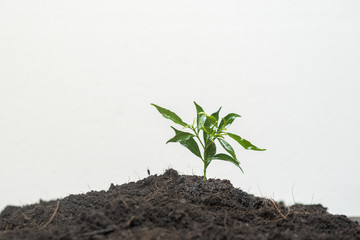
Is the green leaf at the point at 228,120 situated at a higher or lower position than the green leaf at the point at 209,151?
higher

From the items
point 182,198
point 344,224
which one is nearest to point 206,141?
point 182,198

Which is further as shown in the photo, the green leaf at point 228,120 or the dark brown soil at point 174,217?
the green leaf at point 228,120

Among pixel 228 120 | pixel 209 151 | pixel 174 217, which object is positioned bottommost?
pixel 174 217

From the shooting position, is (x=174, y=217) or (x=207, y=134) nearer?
(x=174, y=217)

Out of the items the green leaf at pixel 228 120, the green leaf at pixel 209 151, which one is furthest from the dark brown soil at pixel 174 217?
the green leaf at pixel 228 120

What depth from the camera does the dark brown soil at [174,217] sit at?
1.29m

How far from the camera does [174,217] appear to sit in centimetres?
143

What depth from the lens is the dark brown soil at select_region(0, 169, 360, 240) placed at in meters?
1.29

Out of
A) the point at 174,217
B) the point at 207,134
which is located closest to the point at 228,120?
the point at 207,134

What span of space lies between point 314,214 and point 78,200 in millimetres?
1102

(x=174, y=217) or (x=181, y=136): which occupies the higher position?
(x=181, y=136)

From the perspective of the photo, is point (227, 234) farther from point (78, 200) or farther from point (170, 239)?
point (78, 200)

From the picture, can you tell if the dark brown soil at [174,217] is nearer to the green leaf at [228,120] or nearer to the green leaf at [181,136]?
the green leaf at [181,136]

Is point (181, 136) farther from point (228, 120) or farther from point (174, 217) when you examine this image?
point (174, 217)
